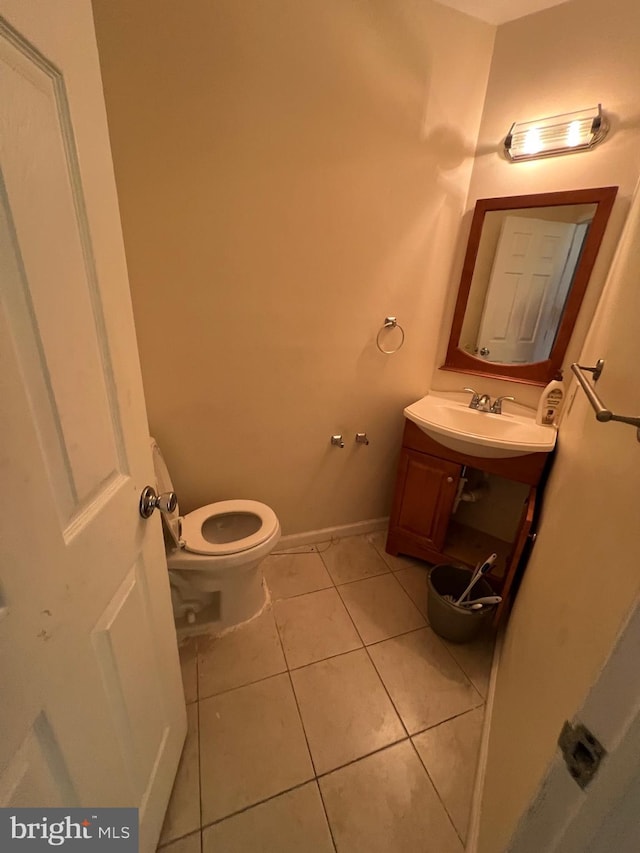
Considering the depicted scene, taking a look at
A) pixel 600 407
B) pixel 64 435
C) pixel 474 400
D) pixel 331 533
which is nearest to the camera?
pixel 64 435

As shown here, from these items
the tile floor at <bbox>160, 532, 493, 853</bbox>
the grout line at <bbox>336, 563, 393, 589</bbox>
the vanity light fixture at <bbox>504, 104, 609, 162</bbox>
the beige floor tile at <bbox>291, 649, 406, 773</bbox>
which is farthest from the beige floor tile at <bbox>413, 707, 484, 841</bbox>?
the vanity light fixture at <bbox>504, 104, 609, 162</bbox>

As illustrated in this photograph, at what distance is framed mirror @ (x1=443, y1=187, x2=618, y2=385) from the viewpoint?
1.37 metres

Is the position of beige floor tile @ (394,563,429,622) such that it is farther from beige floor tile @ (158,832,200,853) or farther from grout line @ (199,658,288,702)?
beige floor tile @ (158,832,200,853)

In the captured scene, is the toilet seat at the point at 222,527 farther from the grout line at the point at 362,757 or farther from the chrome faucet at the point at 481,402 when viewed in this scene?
the chrome faucet at the point at 481,402

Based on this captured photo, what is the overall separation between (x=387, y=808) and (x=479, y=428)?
56.0 inches

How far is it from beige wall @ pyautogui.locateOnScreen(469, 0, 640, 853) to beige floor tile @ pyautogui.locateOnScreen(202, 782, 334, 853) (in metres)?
0.45

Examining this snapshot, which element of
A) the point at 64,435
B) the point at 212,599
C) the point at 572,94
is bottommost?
the point at 212,599

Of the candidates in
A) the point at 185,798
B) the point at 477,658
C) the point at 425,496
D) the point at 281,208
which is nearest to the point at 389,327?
the point at 281,208

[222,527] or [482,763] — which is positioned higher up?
[222,527]

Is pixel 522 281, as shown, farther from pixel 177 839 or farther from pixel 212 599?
pixel 177 839

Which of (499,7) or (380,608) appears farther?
(380,608)

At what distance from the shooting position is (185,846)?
2.92 ft

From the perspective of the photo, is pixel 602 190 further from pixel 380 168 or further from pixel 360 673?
pixel 360 673

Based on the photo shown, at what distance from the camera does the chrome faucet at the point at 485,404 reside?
165cm
